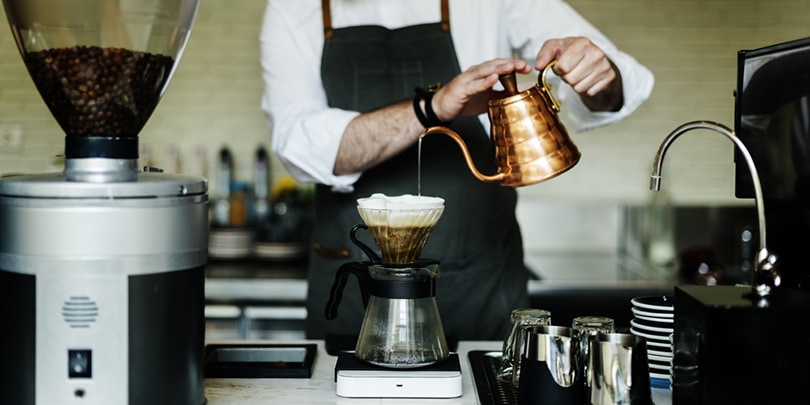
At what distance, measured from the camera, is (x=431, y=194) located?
85.5 inches

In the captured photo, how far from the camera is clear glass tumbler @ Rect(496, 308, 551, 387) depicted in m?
1.45

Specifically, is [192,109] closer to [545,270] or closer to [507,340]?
[545,270]

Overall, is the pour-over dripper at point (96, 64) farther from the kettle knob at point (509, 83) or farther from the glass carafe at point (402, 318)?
the kettle knob at point (509, 83)

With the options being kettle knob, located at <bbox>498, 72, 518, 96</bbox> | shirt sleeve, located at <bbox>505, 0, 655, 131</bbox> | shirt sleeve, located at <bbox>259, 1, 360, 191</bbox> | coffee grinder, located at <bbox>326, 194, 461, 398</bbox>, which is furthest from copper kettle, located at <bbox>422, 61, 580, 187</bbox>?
shirt sleeve, located at <bbox>505, 0, 655, 131</bbox>

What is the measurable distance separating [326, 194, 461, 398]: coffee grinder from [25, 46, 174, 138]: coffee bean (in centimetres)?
Result: 38

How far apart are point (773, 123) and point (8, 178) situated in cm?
119

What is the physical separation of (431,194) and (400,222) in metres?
0.77

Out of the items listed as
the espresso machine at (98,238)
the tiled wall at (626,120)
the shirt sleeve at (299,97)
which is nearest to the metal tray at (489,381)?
the espresso machine at (98,238)

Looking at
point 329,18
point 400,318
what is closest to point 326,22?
point 329,18

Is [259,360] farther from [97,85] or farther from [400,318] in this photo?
[97,85]

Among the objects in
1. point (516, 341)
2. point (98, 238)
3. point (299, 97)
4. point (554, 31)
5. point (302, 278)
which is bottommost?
point (302, 278)

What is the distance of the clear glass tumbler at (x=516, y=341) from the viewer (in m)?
1.45

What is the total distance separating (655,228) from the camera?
3.75m

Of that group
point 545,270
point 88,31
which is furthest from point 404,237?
point 545,270
